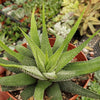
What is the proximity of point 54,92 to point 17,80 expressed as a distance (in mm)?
200

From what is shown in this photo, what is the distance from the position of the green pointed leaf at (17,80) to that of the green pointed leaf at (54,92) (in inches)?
4.0

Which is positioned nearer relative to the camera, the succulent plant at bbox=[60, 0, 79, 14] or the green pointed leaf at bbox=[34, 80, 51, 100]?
the green pointed leaf at bbox=[34, 80, 51, 100]

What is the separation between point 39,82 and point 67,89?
0.15 meters

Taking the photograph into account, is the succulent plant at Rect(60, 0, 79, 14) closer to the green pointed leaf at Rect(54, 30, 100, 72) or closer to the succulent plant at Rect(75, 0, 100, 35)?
the succulent plant at Rect(75, 0, 100, 35)

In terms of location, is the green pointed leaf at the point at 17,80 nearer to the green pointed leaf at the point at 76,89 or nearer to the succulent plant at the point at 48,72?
the succulent plant at the point at 48,72

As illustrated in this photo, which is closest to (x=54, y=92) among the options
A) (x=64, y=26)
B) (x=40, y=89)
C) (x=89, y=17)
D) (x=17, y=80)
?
(x=40, y=89)

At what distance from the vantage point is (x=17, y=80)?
694mm

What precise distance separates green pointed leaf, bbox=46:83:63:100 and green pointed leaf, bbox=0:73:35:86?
102 mm

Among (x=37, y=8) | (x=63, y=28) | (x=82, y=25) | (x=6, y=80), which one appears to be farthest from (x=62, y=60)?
(x=37, y=8)

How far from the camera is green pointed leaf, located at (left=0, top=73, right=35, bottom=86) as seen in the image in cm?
66

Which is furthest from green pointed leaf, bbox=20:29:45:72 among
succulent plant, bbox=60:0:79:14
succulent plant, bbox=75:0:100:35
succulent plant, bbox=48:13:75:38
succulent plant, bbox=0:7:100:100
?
succulent plant, bbox=60:0:79:14

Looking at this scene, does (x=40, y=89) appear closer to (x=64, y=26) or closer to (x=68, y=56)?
(x=68, y=56)

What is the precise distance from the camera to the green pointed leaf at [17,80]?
662mm

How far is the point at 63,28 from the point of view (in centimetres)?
150
